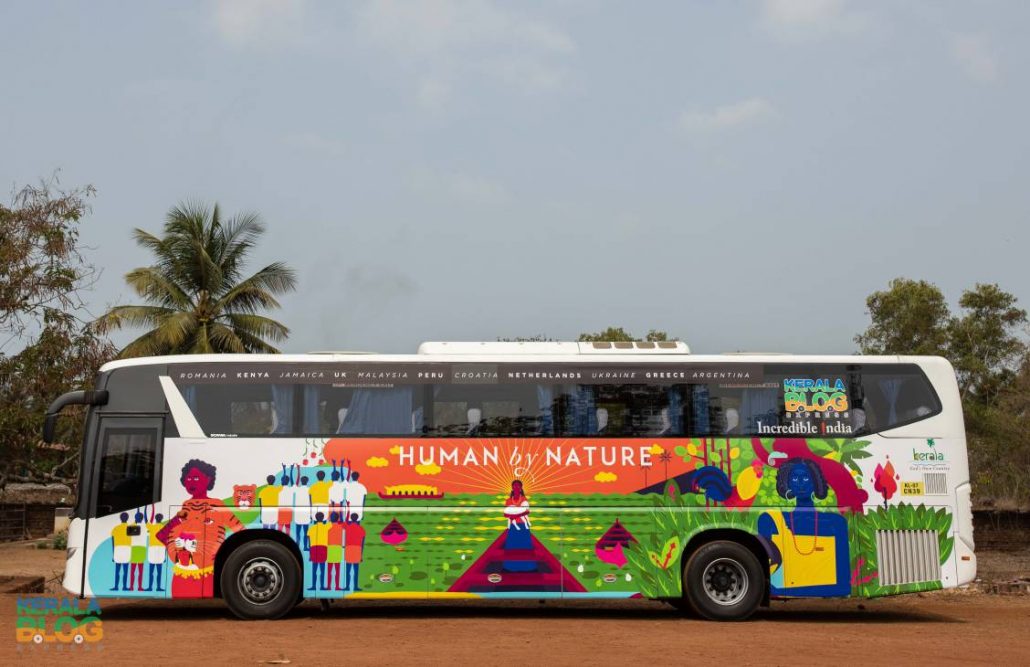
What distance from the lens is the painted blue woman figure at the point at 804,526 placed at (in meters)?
13.9

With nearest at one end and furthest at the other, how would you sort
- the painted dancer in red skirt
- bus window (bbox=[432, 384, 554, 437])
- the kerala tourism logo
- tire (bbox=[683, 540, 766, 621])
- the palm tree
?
the kerala tourism logo → the painted dancer in red skirt → bus window (bbox=[432, 384, 554, 437]) → tire (bbox=[683, 540, 766, 621]) → the palm tree

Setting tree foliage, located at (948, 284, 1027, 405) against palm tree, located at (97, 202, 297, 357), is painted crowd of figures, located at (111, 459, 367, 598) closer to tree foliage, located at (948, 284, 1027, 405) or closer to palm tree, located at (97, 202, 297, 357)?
palm tree, located at (97, 202, 297, 357)

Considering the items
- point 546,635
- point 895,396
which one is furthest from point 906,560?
point 546,635

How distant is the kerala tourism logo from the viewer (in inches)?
467

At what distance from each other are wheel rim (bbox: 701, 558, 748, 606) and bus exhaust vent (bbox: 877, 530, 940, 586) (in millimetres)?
1699

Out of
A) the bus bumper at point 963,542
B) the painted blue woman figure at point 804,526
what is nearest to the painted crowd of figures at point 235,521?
the painted blue woman figure at point 804,526

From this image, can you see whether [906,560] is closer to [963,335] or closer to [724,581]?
[724,581]

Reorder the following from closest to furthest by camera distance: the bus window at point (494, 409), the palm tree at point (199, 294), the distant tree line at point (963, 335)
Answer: the bus window at point (494, 409), the palm tree at point (199, 294), the distant tree line at point (963, 335)

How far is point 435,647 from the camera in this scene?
452 inches

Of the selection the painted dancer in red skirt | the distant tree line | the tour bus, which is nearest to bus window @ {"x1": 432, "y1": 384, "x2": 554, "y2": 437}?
the tour bus

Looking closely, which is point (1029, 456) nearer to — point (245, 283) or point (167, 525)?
point (245, 283)

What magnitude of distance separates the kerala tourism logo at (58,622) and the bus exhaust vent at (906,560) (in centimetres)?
912

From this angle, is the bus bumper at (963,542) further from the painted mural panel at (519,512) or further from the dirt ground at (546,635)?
the dirt ground at (546,635)

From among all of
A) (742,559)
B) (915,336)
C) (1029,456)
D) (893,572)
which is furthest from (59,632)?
(915,336)
